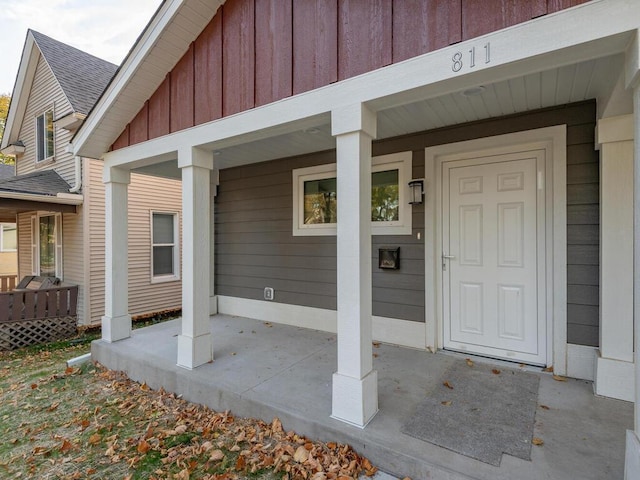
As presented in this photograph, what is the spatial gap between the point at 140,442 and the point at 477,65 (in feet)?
11.6

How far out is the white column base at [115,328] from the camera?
14.0 feet

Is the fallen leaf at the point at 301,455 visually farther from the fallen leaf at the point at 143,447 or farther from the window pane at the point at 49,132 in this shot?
the window pane at the point at 49,132

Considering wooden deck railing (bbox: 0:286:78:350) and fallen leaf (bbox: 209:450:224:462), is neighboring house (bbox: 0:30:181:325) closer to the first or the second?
wooden deck railing (bbox: 0:286:78:350)

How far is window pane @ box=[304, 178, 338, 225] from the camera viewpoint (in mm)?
4566

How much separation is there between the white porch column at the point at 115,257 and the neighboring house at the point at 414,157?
0.02 m

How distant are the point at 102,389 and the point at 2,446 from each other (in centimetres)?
93

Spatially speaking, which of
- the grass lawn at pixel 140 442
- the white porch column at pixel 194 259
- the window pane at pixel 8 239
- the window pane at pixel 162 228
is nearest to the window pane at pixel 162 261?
the window pane at pixel 162 228

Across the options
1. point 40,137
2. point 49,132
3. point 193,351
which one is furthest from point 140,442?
point 40,137

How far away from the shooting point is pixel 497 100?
2873mm

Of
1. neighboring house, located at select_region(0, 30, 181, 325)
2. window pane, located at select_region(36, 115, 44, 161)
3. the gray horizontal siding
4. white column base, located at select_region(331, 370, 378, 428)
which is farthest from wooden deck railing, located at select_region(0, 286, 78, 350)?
white column base, located at select_region(331, 370, 378, 428)

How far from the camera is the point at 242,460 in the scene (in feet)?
7.49

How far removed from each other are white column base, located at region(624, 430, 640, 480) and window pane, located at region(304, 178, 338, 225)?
3.40 m

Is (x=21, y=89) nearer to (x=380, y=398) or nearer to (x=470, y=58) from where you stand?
(x=470, y=58)

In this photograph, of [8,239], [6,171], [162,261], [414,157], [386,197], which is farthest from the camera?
[8,239]
